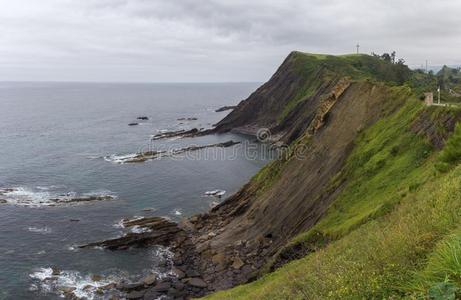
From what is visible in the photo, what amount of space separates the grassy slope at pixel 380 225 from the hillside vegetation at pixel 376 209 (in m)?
0.05

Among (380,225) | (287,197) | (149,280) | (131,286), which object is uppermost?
(380,225)

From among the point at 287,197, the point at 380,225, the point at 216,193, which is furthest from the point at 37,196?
the point at 380,225

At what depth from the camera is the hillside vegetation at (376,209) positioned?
10.6 meters

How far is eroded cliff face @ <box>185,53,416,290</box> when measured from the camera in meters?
41.1

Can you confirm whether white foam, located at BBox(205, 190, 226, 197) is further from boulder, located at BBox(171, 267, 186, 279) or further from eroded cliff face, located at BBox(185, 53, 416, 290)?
boulder, located at BBox(171, 267, 186, 279)

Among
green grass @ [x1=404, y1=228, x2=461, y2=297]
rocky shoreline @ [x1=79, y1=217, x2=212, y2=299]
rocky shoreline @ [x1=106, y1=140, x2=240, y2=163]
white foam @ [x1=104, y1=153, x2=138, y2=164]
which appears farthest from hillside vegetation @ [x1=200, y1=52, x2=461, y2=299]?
white foam @ [x1=104, y1=153, x2=138, y2=164]

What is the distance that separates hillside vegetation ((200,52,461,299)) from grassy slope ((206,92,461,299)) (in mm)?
50

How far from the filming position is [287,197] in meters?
46.8

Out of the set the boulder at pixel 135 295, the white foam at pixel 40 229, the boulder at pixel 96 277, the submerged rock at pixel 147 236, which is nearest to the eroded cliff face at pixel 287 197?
the submerged rock at pixel 147 236

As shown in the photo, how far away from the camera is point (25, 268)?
4306cm

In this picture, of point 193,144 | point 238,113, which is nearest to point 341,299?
point 193,144

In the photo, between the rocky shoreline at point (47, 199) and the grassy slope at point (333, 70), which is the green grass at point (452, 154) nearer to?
the rocky shoreline at point (47, 199)

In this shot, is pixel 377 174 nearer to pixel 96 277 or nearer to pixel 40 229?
pixel 96 277

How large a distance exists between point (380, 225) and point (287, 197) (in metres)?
25.1
